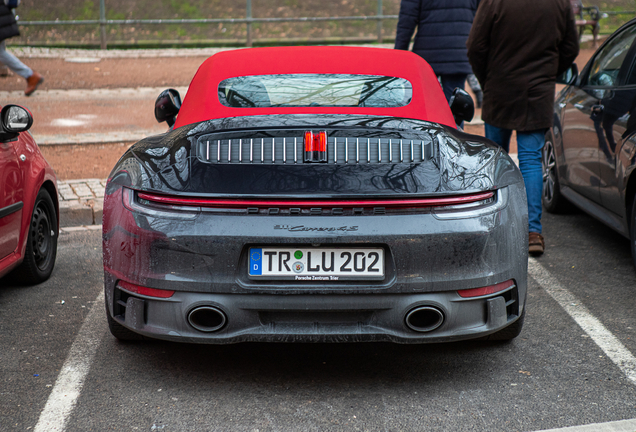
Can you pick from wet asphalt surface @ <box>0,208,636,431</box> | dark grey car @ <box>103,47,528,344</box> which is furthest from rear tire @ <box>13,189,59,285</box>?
dark grey car @ <box>103,47,528,344</box>

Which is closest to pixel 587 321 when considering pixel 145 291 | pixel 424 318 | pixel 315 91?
pixel 424 318

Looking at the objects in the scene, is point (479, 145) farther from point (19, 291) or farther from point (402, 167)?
point (19, 291)

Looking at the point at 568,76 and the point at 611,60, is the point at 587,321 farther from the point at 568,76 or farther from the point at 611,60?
the point at 568,76

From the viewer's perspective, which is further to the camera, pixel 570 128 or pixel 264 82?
pixel 570 128

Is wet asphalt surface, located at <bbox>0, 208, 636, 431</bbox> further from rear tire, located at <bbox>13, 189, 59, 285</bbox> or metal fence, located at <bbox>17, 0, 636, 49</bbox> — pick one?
metal fence, located at <bbox>17, 0, 636, 49</bbox>

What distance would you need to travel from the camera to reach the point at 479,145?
3.32m

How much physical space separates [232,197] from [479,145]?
1.17 m

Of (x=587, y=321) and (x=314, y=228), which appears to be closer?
(x=314, y=228)

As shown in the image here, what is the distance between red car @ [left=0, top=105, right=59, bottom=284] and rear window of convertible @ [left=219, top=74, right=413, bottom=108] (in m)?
1.29

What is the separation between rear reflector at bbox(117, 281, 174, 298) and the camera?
2949mm

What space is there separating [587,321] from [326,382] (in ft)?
5.22

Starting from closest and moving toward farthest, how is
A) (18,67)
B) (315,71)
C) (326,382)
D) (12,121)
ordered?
(326,382)
(315,71)
(12,121)
(18,67)

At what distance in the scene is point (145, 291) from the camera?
2990 mm

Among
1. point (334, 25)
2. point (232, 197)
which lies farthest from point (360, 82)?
point (334, 25)
